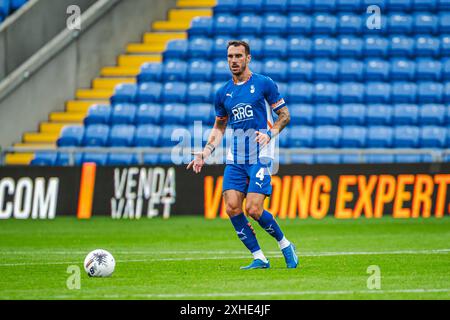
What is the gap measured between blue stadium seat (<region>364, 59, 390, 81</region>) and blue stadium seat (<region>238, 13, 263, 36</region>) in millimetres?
2957

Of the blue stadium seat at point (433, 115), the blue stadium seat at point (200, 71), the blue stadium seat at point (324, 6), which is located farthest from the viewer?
the blue stadium seat at point (324, 6)

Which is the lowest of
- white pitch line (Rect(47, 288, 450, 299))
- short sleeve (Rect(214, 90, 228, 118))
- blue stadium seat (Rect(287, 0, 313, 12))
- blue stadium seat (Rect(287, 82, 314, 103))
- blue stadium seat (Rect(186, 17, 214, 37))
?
white pitch line (Rect(47, 288, 450, 299))

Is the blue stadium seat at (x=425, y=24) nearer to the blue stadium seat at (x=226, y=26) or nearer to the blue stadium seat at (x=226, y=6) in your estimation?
the blue stadium seat at (x=226, y=26)

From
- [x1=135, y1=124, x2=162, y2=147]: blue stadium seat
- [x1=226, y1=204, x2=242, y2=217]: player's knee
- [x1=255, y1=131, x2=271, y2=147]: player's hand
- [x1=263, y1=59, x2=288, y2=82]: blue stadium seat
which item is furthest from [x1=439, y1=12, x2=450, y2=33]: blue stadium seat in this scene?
[x1=255, y1=131, x2=271, y2=147]: player's hand

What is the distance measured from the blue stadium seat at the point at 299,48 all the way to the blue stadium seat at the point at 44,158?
21.1ft

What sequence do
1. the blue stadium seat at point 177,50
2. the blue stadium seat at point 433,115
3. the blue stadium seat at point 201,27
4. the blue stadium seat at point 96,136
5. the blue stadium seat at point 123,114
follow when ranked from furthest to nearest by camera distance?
the blue stadium seat at point 201,27, the blue stadium seat at point 177,50, the blue stadium seat at point 123,114, the blue stadium seat at point 96,136, the blue stadium seat at point 433,115

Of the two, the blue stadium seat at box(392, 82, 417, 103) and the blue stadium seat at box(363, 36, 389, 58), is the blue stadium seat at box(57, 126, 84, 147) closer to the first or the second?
the blue stadium seat at box(363, 36, 389, 58)

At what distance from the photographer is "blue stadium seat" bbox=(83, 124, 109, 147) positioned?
24.5 m

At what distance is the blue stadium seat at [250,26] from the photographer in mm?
26750

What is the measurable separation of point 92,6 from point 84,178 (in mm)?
6426

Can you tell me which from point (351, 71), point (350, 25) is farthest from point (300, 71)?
point (350, 25)

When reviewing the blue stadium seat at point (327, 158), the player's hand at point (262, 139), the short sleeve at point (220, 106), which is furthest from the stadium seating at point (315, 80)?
the player's hand at point (262, 139)
